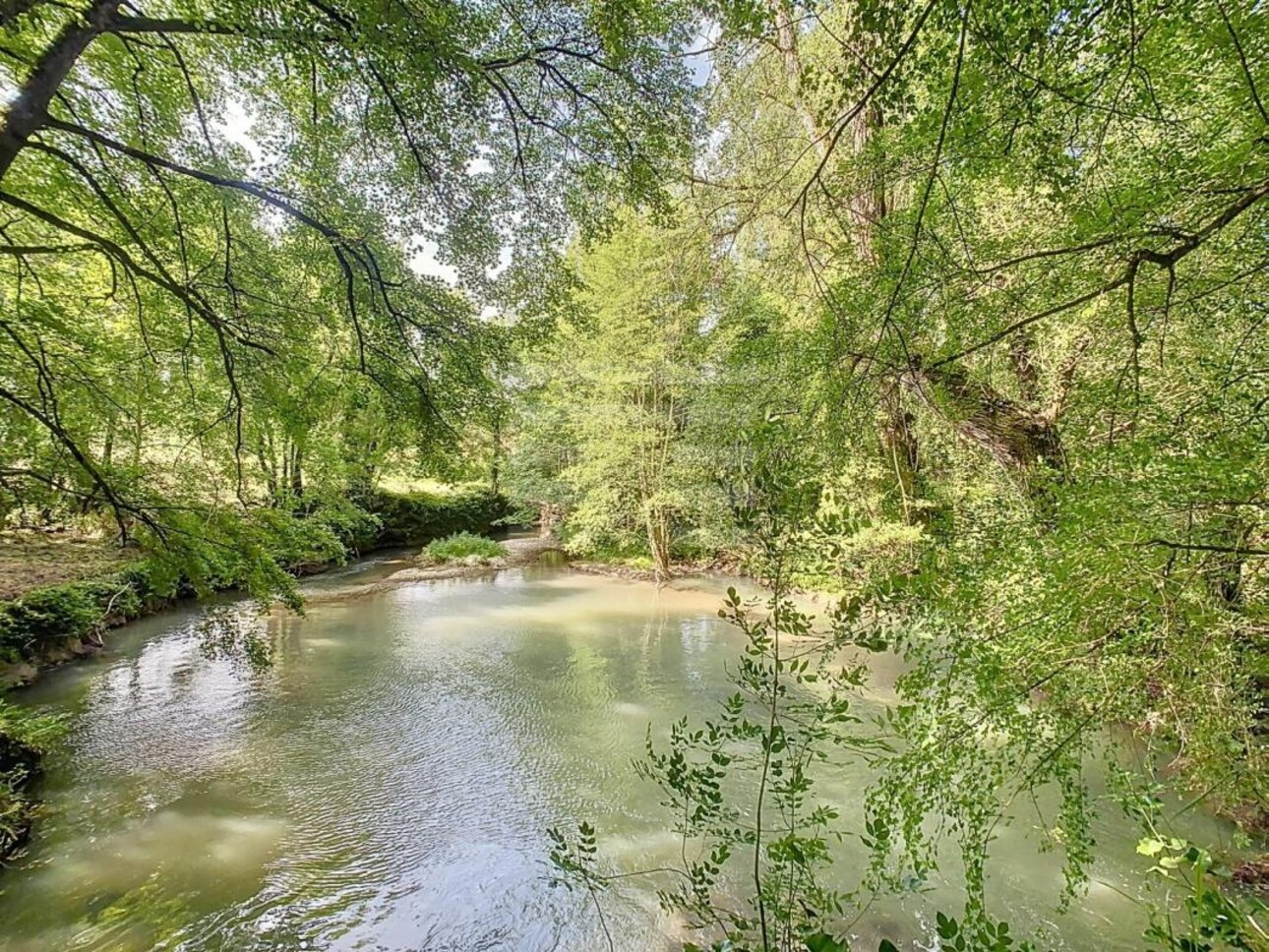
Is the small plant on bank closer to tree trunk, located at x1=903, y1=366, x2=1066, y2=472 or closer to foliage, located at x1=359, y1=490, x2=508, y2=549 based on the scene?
foliage, located at x1=359, y1=490, x2=508, y2=549

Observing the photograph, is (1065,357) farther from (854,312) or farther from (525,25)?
(525,25)

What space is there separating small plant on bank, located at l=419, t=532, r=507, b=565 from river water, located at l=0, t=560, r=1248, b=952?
587 cm

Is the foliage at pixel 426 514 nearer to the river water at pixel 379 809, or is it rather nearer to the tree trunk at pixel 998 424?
the river water at pixel 379 809

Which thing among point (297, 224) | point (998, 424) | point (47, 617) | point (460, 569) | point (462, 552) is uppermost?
point (297, 224)

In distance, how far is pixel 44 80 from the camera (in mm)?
2379

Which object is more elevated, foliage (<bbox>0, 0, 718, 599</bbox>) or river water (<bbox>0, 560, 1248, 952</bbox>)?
foliage (<bbox>0, 0, 718, 599</bbox>)

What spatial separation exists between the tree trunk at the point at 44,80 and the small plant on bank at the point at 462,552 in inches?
446

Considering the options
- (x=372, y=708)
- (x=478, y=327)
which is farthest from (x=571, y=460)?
(x=478, y=327)

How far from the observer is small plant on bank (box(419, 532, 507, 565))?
43.0ft

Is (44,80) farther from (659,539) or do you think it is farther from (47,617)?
(659,539)

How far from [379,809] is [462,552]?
32.5ft

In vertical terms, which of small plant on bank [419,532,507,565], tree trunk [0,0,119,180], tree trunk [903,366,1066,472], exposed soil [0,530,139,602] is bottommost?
small plant on bank [419,532,507,565]

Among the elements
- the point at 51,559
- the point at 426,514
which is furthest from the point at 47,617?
the point at 426,514

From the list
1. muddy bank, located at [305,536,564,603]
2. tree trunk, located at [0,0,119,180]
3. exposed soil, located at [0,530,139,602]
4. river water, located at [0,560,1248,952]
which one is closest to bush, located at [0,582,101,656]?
exposed soil, located at [0,530,139,602]
